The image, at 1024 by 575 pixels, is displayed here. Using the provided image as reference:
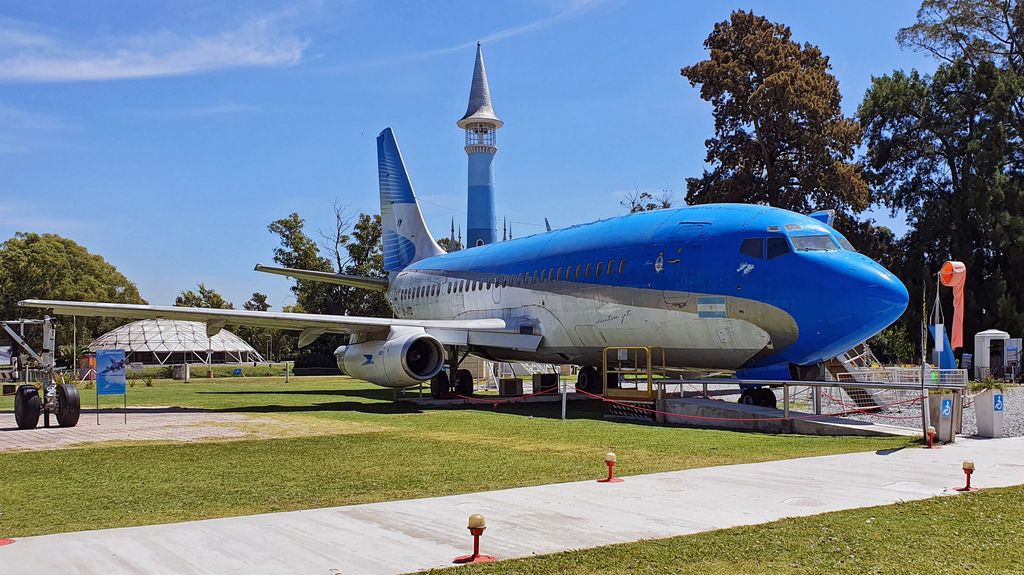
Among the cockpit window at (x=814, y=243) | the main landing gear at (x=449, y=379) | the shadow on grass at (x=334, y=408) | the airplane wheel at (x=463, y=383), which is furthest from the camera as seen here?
the airplane wheel at (x=463, y=383)

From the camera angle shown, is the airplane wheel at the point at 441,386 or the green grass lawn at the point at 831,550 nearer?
the green grass lawn at the point at 831,550

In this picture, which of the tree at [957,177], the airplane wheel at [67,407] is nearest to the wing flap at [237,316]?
the airplane wheel at [67,407]

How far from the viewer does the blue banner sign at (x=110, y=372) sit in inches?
699

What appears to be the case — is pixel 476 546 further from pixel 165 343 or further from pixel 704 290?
pixel 165 343

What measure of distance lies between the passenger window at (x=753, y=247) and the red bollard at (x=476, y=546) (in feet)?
37.1

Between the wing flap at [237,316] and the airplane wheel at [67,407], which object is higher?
the wing flap at [237,316]

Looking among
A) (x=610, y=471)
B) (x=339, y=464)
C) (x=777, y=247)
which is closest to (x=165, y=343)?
(x=777, y=247)

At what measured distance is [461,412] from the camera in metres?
19.8

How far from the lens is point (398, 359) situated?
2002 cm

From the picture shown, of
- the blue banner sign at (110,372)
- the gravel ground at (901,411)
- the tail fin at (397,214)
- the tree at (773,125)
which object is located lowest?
the gravel ground at (901,411)

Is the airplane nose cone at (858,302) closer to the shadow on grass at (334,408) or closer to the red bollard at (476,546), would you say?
the shadow on grass at (334,408)

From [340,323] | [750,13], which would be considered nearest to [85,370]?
[340,323]

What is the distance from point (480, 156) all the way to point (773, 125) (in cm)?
2086

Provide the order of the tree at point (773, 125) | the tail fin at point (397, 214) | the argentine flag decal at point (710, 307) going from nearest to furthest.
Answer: the argentine flag decal at point (710, 307) < the tail fin at point (397, 214) < the tree at point (773, 125)
